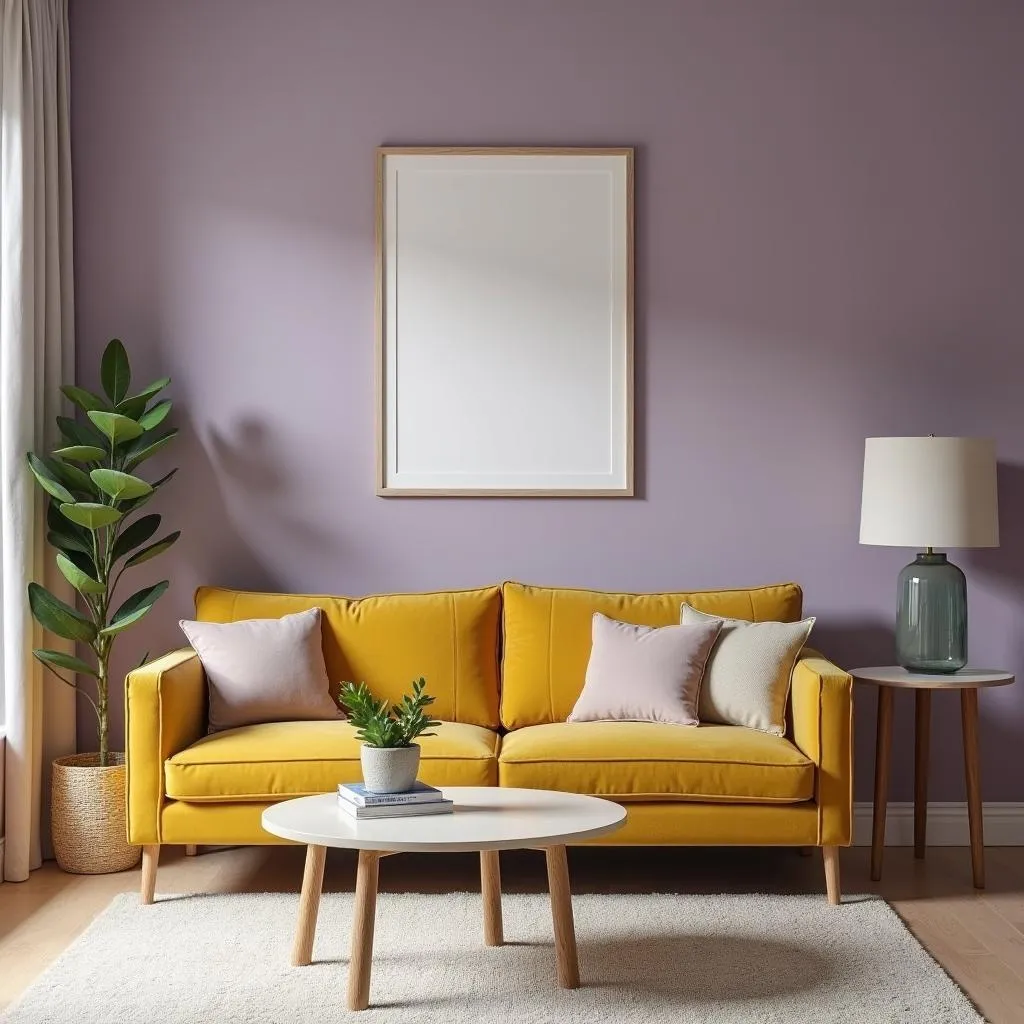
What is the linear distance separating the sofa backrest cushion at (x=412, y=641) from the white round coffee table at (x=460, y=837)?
2.81ft

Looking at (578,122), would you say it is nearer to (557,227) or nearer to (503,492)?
(557,227)

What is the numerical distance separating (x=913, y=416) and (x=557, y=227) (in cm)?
138

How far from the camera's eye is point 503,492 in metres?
4.38

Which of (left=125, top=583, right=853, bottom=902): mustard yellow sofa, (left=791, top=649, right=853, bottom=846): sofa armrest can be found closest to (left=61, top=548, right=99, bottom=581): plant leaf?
(left=125, top=583, right=853, bottom=902): mustard yellow sofa

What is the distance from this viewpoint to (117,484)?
12.5 ft

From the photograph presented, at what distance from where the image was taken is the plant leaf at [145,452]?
401 centimetres

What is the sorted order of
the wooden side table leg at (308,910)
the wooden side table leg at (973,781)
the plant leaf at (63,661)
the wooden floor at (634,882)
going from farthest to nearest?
the plant leaf at (63,661) < the wooden side table leg at (973,781) < the wooden floor at (634,882) < the wooden side table leg at (308,910)

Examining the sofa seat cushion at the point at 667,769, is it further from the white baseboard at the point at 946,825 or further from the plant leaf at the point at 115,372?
the plant leaf at the point at 115,372

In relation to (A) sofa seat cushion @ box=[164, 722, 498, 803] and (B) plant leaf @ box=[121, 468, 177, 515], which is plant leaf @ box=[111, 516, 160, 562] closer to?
(B) plant leaf @ box=[121, 468, 177, 515]

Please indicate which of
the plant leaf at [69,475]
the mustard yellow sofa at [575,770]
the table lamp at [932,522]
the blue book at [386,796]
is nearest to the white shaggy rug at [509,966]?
the mustard yellow sofa at [575,770]

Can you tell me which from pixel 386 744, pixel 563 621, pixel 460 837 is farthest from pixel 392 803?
pixel 563 621

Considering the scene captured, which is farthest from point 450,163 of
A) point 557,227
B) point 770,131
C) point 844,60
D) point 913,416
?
point 913,416

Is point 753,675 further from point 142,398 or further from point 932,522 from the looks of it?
point 142,398

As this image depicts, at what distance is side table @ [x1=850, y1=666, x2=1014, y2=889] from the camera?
150 inches
